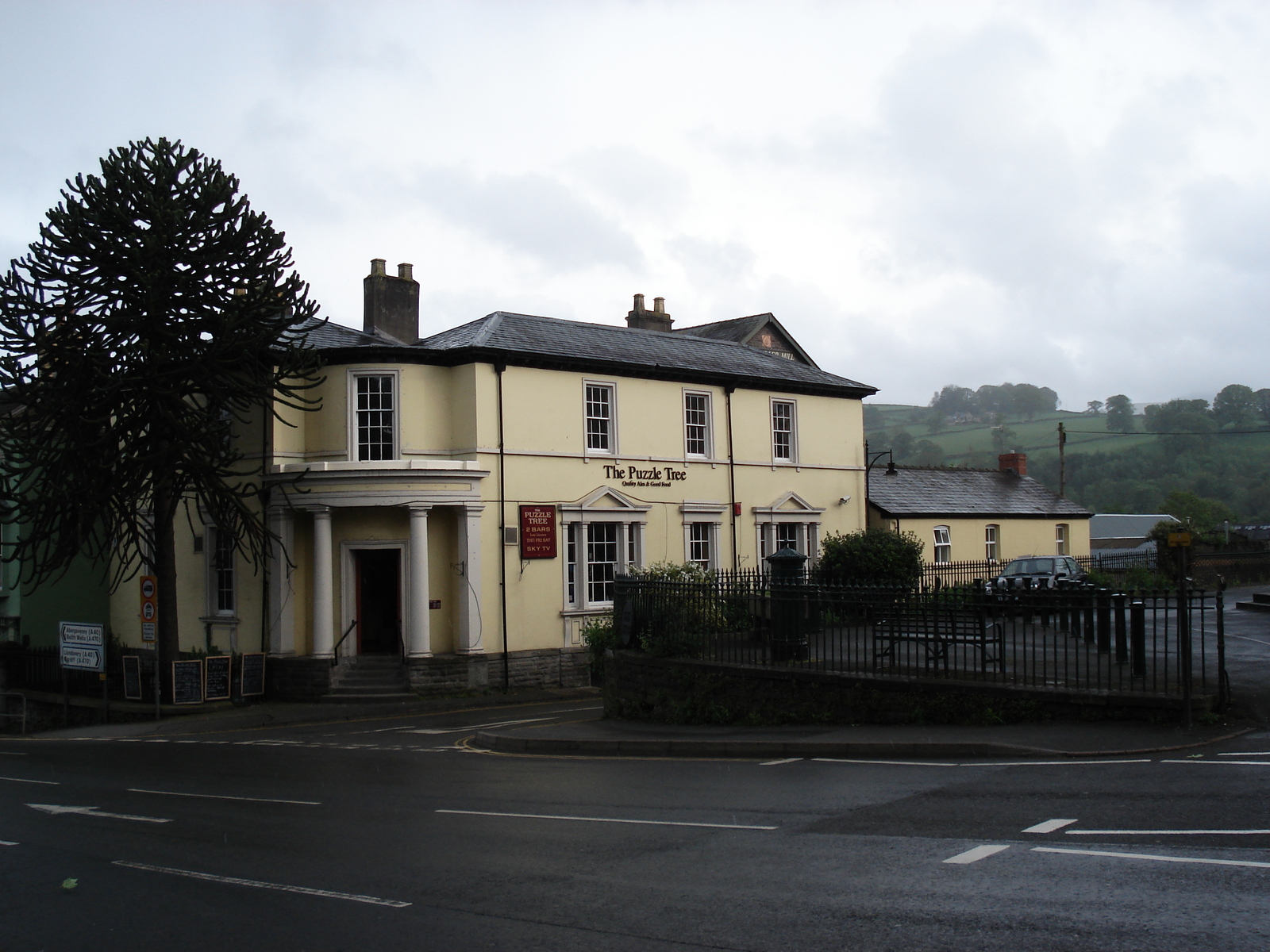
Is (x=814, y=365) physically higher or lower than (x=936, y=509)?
higher

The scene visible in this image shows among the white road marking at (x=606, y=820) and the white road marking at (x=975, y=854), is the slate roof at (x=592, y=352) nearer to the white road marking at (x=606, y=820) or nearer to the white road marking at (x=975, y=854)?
the white road marking at (x=606, y=820)

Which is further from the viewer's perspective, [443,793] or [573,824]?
[443,793]

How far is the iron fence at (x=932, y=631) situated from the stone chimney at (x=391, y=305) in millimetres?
12282

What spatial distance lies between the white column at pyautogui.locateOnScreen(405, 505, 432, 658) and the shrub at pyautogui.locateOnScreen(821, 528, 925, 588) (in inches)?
414

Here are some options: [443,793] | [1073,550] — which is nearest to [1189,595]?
[443,793]

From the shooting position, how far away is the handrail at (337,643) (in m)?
25.2

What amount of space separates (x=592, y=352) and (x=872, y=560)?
942 centimetres

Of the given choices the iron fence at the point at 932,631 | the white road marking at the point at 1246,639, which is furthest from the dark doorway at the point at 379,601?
the white road marking at the point at 1246,639

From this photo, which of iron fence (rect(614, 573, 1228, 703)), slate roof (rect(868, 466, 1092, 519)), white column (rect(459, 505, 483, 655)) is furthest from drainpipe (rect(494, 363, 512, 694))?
slate roof (rect(868, 466, 1092, 519))

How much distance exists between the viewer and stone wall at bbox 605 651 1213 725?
12539mm

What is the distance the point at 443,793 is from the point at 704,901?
561 cm

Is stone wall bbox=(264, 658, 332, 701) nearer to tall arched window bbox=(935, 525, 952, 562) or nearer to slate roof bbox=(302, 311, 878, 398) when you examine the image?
slate roof bbox=(302, 311, 878, 398)

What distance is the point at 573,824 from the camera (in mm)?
9305

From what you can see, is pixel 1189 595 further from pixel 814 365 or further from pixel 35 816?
pixel 814 365
